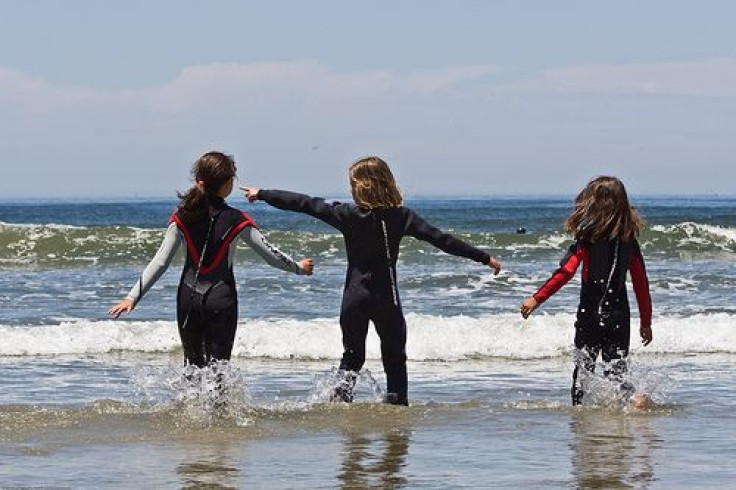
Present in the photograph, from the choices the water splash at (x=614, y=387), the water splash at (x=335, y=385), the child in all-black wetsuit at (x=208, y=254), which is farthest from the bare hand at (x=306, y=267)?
the water splash at (x=614, y=387)

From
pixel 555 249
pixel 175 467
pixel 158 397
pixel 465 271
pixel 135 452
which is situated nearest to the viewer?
pixel 175 467

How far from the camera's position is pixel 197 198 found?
728 cm

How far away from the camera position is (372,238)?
7512 mm

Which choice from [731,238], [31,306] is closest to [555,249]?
[731,238]

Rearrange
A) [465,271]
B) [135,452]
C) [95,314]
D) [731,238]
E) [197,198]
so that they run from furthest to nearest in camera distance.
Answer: [731,238]
[465,271]
[95,314]
[197,198]
[135,452]

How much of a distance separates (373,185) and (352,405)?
1372 millimetres

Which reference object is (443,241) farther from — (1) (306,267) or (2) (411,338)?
(2) (411,338)

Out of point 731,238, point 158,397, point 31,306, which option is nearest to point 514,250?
point 731,238

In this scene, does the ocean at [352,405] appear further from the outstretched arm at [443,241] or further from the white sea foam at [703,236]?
the white sea foam at [703,236]

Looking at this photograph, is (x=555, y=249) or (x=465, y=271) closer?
(x=465, y=271)

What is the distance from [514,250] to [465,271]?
695 centimetres

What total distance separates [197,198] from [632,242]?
8.46 ft

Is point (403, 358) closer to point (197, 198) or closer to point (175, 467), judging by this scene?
point (197, 198)

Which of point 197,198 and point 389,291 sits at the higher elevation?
point 197,198
